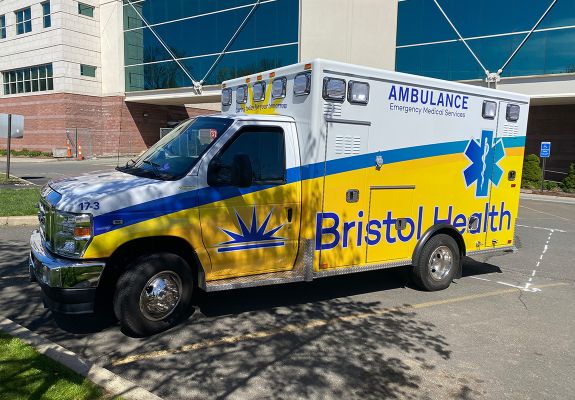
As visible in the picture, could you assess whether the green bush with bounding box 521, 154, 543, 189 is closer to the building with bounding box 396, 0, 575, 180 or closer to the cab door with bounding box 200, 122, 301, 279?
the building with bounding box 396, 0, 575, 180

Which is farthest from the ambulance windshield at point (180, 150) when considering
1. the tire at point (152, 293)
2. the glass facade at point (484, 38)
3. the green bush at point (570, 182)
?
the green bush at point (570, 182)

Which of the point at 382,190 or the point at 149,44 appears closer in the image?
the point at 382,190

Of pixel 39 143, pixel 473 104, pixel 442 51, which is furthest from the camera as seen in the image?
pixel 39 143

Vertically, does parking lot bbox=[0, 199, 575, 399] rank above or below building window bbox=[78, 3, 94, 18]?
below

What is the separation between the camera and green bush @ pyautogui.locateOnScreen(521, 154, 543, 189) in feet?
75.2

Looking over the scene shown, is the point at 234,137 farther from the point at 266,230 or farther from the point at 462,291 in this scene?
the point at 462,291

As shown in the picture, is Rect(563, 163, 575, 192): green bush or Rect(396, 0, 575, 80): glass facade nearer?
Rect(396, 0, 575, 80): glass facade

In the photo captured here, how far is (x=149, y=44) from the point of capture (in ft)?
110

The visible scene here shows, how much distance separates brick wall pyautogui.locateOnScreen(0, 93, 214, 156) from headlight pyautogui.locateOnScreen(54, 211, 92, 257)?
31.9m

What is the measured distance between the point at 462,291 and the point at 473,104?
2.74 metres

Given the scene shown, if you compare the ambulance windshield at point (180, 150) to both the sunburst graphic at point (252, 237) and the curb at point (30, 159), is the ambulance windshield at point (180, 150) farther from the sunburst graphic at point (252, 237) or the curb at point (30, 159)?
the curb at point (30, 159)

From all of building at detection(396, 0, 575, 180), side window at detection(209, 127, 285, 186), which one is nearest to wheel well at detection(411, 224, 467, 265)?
side window at detection(209, 127, 285, 186)

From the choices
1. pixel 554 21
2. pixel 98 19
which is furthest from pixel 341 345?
pixel 98 19

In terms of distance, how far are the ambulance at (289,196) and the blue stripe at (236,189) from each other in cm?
1
